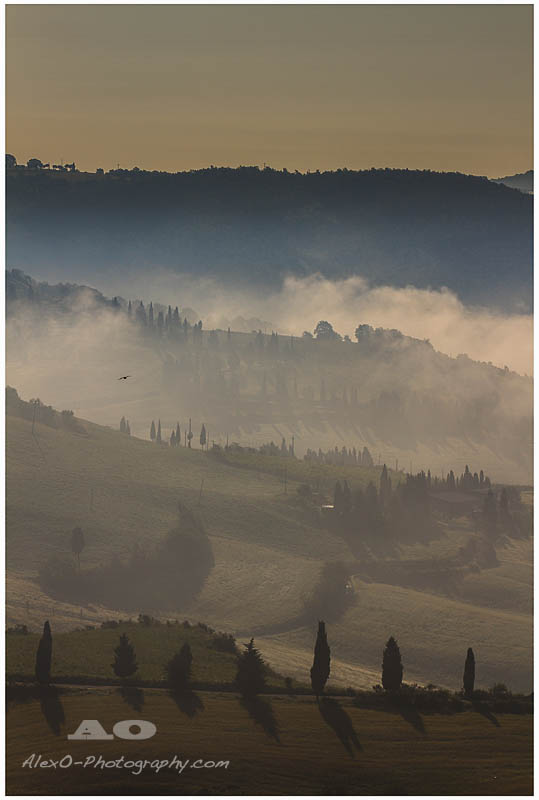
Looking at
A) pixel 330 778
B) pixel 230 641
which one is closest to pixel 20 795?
pixel 330 778

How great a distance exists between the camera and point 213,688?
449 feet

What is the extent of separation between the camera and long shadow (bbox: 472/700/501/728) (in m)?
127

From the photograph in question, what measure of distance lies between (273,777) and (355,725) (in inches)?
585

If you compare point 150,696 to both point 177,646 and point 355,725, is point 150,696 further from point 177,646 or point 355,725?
point 177,646

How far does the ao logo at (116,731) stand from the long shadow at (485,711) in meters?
38.7

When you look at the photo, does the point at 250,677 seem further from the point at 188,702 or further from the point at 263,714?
the point at 188,702

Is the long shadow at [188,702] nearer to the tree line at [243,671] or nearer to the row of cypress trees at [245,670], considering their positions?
the tree line at [243,671]

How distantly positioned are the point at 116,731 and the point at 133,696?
14438 mm

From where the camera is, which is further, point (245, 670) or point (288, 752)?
point (245, 670)

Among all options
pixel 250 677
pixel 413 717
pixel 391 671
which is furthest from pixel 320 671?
pixel 413 717

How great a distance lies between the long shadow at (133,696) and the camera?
427ft

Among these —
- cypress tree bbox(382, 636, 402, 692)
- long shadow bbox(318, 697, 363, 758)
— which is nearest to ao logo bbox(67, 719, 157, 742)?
long shadow bbox(318, 697, 363, 758)

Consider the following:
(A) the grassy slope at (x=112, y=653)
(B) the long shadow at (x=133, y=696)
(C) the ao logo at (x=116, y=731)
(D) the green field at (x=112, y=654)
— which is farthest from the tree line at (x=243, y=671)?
(C) the ao logo at (x=116, y=731)

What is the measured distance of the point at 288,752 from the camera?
117312 mm
